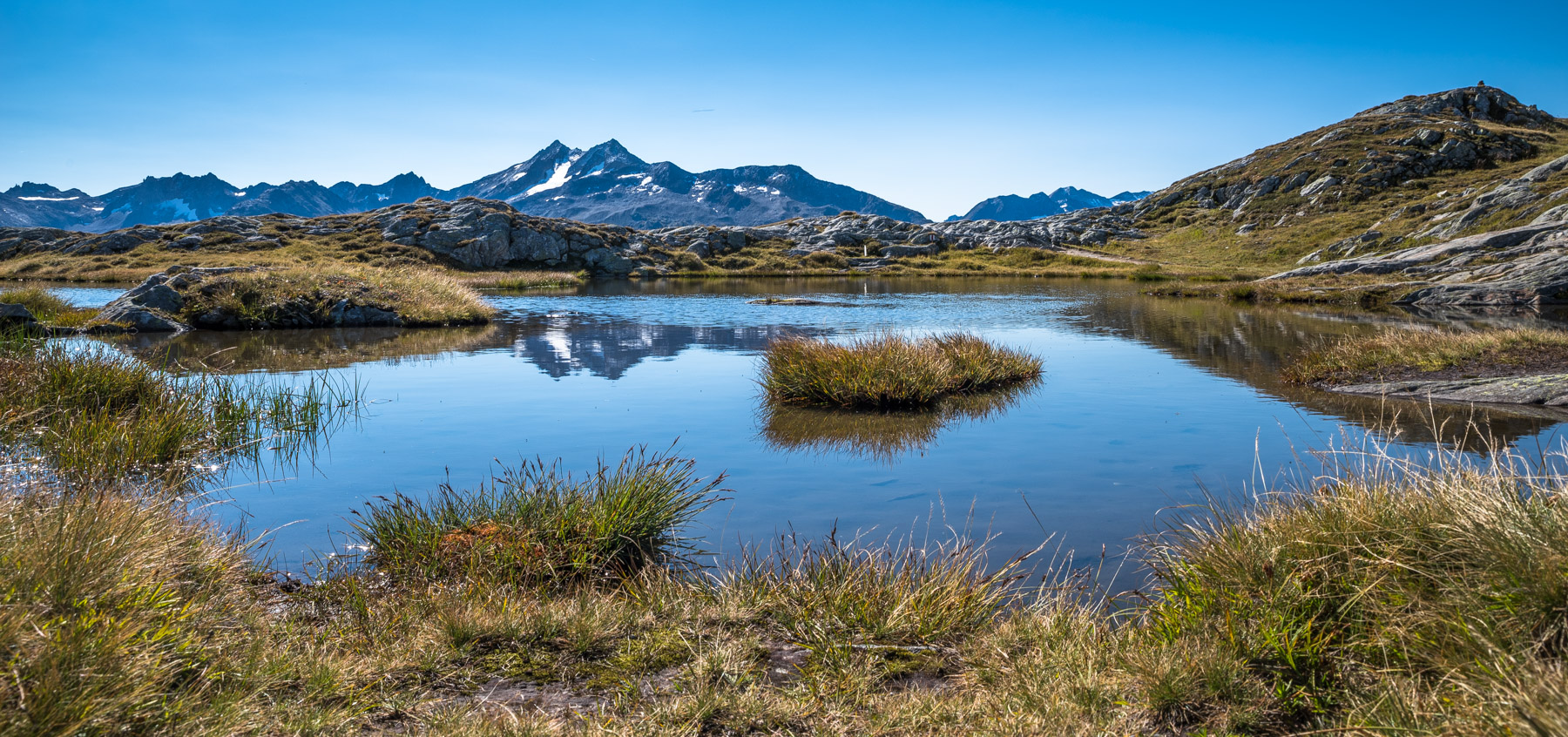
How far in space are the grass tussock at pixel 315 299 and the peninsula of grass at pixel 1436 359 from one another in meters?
28.0

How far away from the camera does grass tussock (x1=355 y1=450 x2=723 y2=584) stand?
6.26 m

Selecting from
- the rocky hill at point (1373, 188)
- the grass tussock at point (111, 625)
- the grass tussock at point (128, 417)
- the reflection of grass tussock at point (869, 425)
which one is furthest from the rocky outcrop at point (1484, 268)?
the grass tussock at point (111, 625)

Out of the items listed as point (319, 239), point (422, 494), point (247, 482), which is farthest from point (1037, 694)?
point (319, 239)

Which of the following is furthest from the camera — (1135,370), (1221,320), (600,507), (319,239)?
(319,239)

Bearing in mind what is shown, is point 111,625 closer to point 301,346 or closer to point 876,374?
point 876,374

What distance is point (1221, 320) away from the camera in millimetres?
31953

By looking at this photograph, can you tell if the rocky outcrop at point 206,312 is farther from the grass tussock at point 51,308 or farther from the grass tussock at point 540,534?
the grass tussock at point 540,534

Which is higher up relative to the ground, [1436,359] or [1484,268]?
[1484,268]

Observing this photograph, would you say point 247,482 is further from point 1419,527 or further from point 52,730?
point 1419,527

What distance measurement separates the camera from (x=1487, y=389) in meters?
13.9

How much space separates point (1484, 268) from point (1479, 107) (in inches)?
5129

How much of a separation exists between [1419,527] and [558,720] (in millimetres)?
4728

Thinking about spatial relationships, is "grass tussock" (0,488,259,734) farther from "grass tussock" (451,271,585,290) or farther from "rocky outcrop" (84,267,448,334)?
"grass tussock" (451,271,585,290)

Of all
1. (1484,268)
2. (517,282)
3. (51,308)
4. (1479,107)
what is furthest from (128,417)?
(1479,107)
